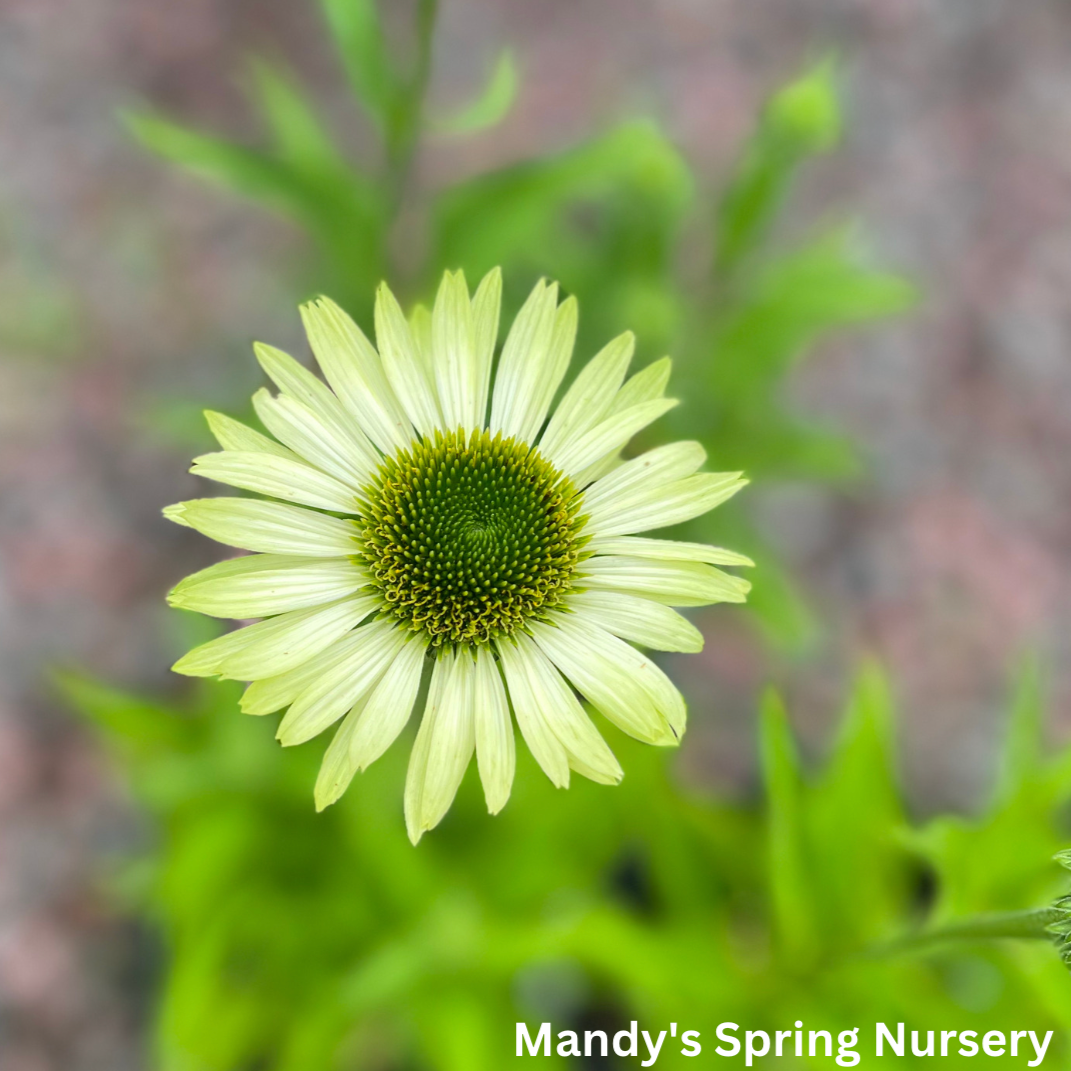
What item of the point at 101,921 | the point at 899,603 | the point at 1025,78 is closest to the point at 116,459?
the point at 101,921

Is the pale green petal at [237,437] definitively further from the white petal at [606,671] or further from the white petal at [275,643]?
the white petal at [606,671]

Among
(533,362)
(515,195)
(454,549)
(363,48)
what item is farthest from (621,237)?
(454,549)

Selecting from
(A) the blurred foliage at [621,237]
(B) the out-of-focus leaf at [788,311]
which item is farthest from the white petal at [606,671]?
(B) the out-of-focus leaf at [788,311]

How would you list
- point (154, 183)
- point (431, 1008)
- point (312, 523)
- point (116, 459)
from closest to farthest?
1. point (312, 523)
2. point (431, 1008)
3. point (116, 459)
4. point (154, 183)

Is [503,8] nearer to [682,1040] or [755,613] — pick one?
[755,613]

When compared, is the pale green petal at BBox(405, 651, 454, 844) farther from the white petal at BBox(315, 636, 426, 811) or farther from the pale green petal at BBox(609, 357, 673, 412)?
the pale green petal at BBox(609, 357, 673, 412)

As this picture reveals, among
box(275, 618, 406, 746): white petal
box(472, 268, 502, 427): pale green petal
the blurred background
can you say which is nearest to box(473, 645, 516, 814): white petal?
box(275, 618, 406, 746): white petal

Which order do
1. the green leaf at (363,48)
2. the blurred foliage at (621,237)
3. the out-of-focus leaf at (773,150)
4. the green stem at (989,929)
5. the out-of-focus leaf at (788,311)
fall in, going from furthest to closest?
the out-of-focus leaf at (788,311) < the out-of-focus leaf at (773,150) < the blurred foliage at (621,237) < the green leaf at (363,48) < the green stem at (989,929)
